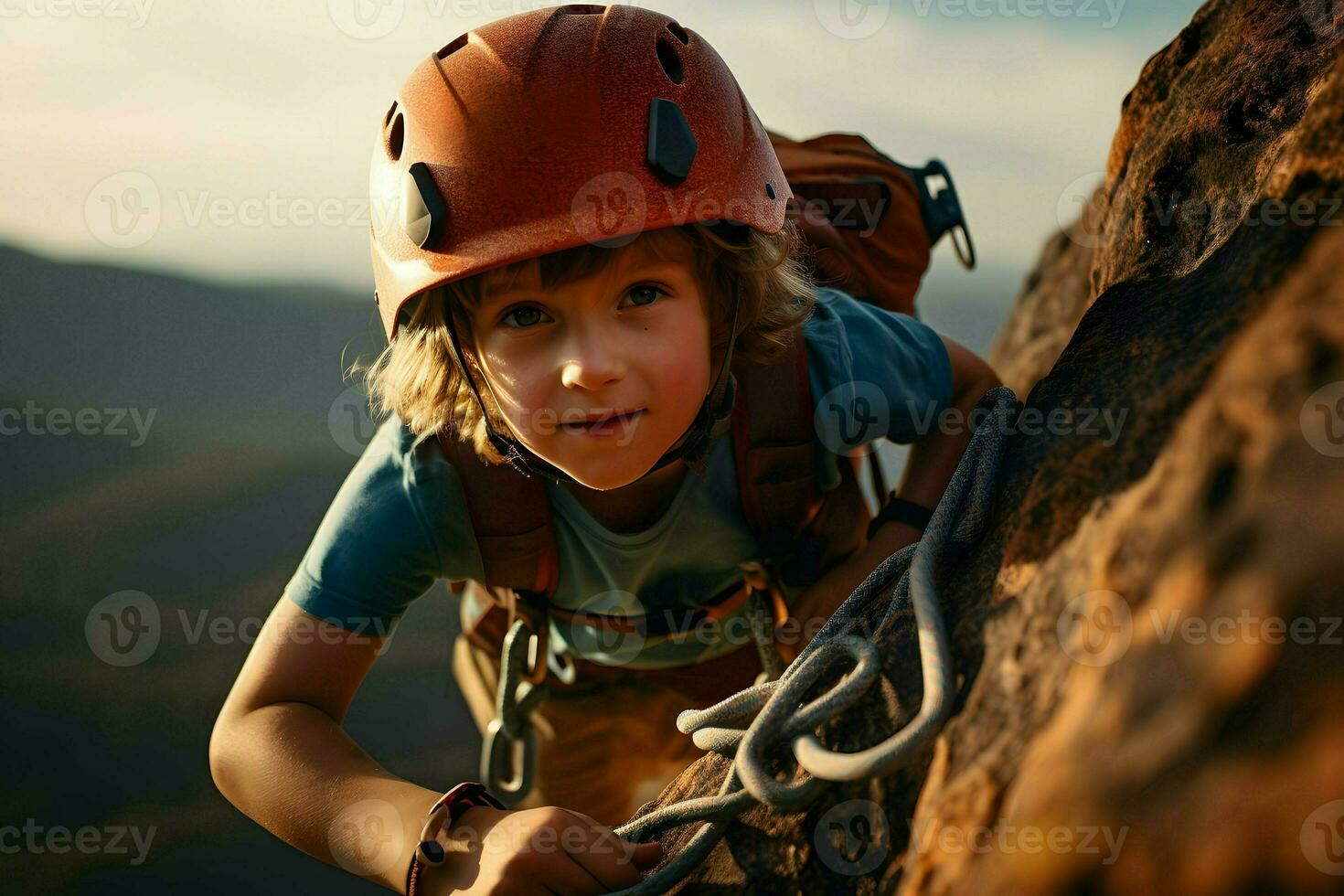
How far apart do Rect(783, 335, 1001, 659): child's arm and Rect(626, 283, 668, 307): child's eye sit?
79 centimetres

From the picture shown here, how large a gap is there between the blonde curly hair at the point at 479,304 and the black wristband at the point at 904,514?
1.49 ft

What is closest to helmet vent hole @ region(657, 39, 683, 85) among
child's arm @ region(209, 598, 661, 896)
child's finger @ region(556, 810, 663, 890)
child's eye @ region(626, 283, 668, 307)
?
child's eye @ region(626, 283, 668, 307)

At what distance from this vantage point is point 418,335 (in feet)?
6.69

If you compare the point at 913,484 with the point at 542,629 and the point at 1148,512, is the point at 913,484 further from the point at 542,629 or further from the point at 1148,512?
the point at 1148,512

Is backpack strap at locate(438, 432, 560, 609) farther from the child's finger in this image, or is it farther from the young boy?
the child's finger

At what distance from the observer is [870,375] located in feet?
7.51

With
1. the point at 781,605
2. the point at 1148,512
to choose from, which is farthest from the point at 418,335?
the point at 1148,512

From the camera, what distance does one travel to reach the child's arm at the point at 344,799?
1.46 metres

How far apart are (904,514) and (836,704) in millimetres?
1106

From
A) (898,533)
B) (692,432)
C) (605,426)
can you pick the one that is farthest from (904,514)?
(605,426)

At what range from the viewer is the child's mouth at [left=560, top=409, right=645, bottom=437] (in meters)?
1.82

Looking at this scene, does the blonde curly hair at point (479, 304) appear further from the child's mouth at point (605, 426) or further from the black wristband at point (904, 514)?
the black wristband at point (904, 514)

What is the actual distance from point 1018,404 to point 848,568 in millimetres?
850

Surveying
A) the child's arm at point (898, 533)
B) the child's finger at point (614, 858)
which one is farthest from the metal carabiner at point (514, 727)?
the child's finger at point (614, 858)
